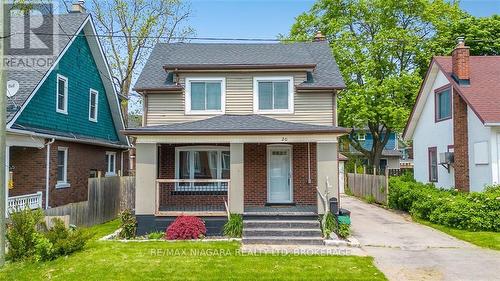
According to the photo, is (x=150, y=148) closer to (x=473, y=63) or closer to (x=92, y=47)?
(x=92, y=47)

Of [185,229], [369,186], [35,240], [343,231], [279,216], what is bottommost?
[343,231]

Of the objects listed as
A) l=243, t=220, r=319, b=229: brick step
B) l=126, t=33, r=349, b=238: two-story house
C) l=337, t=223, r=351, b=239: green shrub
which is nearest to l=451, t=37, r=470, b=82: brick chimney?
l=126, t=33, r=349, b=238: two-story house

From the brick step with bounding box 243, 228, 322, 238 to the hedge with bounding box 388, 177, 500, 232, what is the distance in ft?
17.4

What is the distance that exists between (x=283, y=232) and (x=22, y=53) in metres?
11.8

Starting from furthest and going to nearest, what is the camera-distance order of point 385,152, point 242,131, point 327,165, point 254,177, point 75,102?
1. point 385,152
2. point 75,102
3. point 254,177
4. point 327,165
5. point 242,131

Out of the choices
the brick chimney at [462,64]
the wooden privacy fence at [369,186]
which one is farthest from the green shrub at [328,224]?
the wooden privacy fence at [369,186]

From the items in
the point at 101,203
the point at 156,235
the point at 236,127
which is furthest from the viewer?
the point at 101,203

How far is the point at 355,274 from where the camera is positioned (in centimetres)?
862

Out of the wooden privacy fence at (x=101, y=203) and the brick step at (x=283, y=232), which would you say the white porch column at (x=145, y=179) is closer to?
the wooden privacy fence at (x=101, y=203)

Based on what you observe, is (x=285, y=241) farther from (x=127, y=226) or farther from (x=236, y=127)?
(x=127, y=226)

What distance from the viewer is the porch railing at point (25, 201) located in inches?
487

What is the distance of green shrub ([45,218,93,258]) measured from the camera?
9914mm

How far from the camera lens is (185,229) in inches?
481

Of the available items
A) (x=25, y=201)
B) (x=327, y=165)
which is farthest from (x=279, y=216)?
(x=25, y=201)
